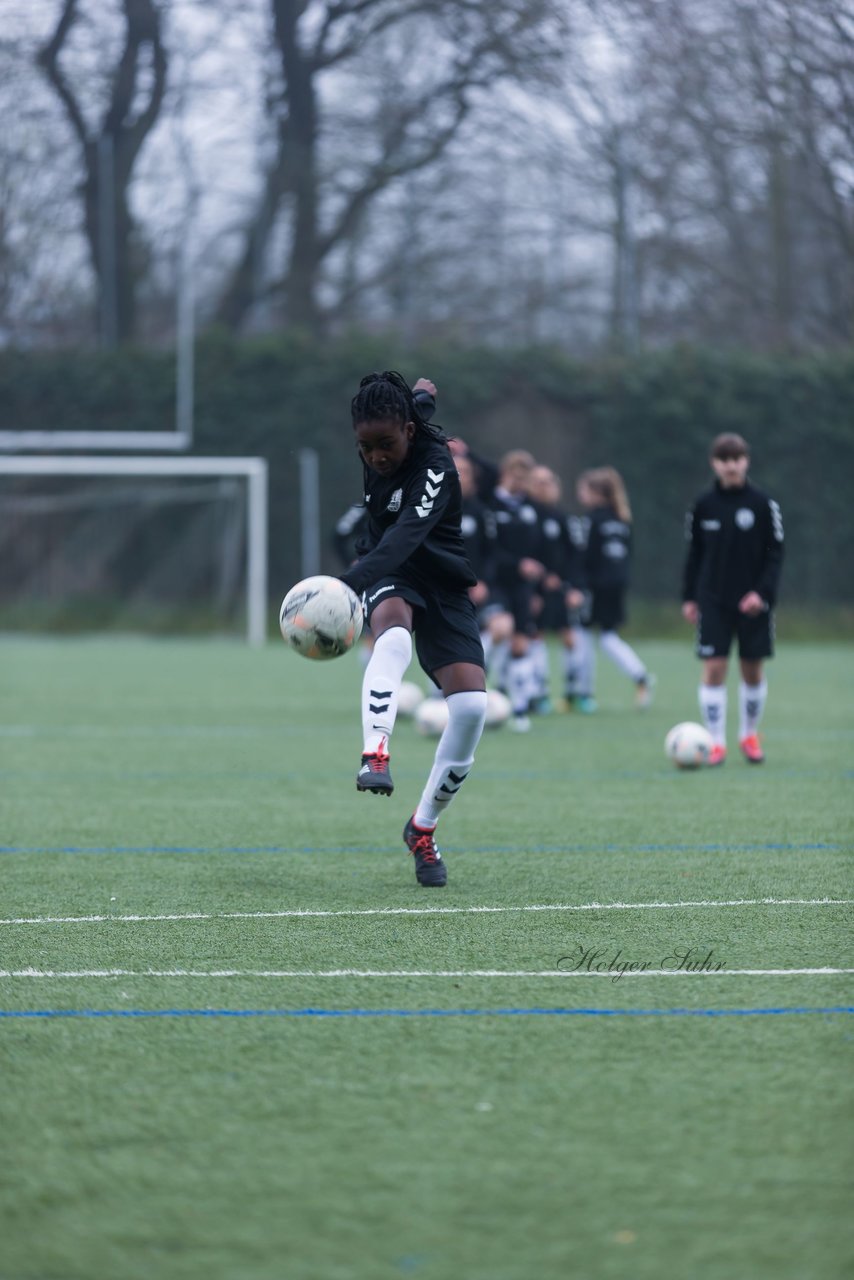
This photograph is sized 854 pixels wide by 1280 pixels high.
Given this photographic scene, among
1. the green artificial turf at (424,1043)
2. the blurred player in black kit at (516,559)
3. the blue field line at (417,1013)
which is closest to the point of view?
the green artificial turf at (424,1043)

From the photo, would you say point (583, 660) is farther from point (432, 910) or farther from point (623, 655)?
point (432, 910)

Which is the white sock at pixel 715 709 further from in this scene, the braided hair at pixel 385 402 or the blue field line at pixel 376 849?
the braided hair at pixel 385 402

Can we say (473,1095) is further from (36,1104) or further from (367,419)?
(367,419)

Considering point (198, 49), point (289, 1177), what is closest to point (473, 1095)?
point (289, 1177)

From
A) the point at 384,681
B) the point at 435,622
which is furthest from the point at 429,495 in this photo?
the point at 384,681

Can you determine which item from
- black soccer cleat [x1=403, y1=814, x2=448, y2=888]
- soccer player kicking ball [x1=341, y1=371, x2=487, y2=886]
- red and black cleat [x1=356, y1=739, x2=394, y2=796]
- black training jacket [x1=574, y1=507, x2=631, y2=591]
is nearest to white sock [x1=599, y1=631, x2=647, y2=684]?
black training jacket [x1=574, y1=507, x2=631, y2=591]

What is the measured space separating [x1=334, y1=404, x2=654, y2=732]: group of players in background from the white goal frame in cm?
1097

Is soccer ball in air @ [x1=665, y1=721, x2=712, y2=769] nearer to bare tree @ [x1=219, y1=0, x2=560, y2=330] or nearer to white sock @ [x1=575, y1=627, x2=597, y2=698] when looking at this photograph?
white sock @ [x1=575, y1=627, x2=597, y2=698]

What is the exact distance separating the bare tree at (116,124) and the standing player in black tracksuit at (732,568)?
63.4ft

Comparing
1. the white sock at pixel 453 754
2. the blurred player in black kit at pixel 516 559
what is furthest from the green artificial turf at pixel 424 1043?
the blurred player in black kit at pixel 516 559

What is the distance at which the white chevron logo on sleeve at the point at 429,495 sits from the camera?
19.3 ft

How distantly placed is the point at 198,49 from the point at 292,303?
468 centimetres

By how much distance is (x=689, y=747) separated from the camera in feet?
32.3

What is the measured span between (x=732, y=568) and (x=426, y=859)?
447 centimetres
